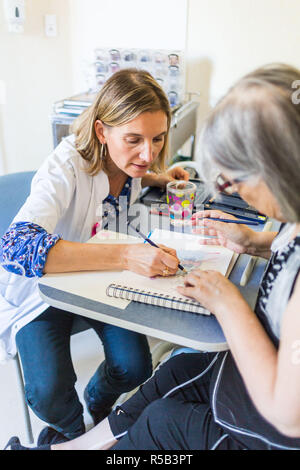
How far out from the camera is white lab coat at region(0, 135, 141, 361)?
1.04 metres

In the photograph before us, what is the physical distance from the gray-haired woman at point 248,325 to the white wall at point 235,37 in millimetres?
1629

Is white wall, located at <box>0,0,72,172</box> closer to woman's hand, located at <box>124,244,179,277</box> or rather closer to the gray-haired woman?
woman's hand, located at <box>124,244,179,277</box>

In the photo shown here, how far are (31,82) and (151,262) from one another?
1895 mm

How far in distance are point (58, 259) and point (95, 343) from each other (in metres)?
0.91

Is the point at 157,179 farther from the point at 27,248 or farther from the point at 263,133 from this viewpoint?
the point at 263,133

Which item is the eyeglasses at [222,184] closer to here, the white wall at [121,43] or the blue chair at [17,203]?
the blue chair at [17,203]

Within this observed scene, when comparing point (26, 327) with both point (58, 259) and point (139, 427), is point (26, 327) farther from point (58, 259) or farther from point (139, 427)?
point (139, 427)

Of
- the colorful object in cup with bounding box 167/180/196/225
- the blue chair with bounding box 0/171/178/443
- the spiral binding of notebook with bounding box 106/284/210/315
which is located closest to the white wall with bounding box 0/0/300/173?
the colorful object in cup with bounding box 167/180/196/225

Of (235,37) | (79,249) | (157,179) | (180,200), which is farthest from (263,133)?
(235,37)

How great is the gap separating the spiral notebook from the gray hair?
31cm

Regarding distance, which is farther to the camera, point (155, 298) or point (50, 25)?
point (50, 25)

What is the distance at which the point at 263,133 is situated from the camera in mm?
584

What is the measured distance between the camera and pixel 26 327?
112 centimetres
